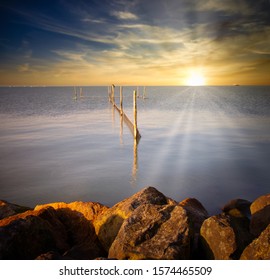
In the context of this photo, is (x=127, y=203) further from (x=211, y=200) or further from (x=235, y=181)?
(x=235, y=181)

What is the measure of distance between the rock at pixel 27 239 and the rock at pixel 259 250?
313cm

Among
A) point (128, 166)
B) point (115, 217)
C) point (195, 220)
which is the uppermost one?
point (115, 217)

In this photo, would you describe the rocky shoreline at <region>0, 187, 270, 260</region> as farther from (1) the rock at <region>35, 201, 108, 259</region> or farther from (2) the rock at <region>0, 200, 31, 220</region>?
(2) the rock at <region>0, 200, 31, 220</region>

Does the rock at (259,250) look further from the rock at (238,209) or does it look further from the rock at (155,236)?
the rock at (238,209)

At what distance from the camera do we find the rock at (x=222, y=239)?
385 centimetres

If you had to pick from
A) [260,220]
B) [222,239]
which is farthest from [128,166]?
Answer: [222,239]

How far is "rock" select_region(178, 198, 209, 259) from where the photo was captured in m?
4.40

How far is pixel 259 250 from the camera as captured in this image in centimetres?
350

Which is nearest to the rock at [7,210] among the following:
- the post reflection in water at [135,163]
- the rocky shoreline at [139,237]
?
the rocky shoreline at [139,237]

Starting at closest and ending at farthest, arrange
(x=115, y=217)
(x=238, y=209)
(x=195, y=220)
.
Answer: (x=115, y=217) < (x=195, y=220) < (x=238, y=209)

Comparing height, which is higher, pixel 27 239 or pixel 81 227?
pixel 27 239

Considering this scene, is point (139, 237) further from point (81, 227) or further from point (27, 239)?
point (81, 227)

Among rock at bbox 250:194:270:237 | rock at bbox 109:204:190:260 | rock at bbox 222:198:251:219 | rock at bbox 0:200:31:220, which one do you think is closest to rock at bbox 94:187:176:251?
rock at bbox 109:204:190:260

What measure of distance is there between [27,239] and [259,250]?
11.5 ft
